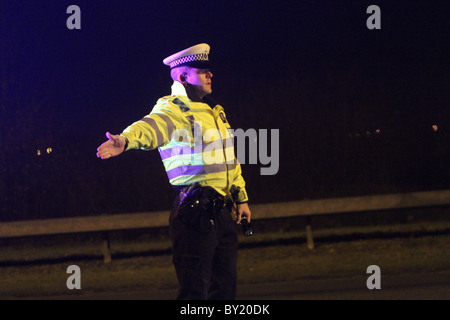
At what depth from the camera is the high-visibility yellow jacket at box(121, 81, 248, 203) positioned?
380cm

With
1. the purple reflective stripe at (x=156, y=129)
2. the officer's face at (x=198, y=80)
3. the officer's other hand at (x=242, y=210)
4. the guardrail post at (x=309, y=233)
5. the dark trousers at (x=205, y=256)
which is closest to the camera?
the purple reflective stripe at (x=156, y=129)

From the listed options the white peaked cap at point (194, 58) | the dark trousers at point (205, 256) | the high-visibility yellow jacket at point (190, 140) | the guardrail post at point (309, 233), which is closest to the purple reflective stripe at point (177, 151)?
the high-visibility yellow jacket at point (190, 140)

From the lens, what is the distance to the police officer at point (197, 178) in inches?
149

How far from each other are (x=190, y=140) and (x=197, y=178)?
254 millimetres

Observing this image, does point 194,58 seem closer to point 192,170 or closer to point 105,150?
point 192,170

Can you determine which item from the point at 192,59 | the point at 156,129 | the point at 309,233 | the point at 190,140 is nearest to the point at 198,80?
the point at 192,59

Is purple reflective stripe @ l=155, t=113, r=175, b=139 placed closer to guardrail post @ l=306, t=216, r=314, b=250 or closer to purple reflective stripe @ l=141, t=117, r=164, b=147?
purple reflective stripe @ l=141, t=117, r=164, b=147

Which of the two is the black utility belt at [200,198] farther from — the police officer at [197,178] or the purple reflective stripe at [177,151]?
the purple reflective stripe at [177,151]

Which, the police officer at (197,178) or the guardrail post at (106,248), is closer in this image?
the police officer at (197,178)

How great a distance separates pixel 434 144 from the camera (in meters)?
15.9

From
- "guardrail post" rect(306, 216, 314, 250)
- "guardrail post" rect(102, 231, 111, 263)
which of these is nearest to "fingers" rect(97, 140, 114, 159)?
"guardrail post" rect(102, 231, 111, 263)

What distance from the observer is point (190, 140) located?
12.7 feet
